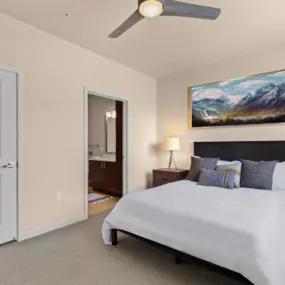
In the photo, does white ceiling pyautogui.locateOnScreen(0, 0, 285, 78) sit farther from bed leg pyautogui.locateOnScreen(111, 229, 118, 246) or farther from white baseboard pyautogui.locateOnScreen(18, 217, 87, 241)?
white baseboard pyautogui.locateOnScreen(18, 217, 87, 241)

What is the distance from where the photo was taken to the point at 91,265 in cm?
223

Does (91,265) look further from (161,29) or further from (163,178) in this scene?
(161,29)

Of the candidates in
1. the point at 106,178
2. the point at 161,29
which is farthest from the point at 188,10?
the point at 106,178

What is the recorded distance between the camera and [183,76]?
15.0ft

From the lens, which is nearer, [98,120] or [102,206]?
[102,206]

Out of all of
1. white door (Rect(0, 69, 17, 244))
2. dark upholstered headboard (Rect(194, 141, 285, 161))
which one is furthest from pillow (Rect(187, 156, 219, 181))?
white door (Rect(0, 69, 17, 244))

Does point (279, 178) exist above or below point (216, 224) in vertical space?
above

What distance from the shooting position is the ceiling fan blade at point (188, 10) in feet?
6.22

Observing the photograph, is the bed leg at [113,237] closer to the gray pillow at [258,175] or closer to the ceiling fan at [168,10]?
the gray pillow at [258,175]

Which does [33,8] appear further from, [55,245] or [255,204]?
[255,204]

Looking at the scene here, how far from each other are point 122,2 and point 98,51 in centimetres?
134

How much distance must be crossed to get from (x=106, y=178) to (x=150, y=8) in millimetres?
3771

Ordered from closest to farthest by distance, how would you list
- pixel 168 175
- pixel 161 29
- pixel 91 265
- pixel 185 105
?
pixel 91 265 → pixel 161 29 → pixel 168 175 → pixel 185 105

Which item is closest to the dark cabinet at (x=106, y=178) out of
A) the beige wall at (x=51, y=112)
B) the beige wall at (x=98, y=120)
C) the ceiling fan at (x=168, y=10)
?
the beige wall at (x=98, y=120)
